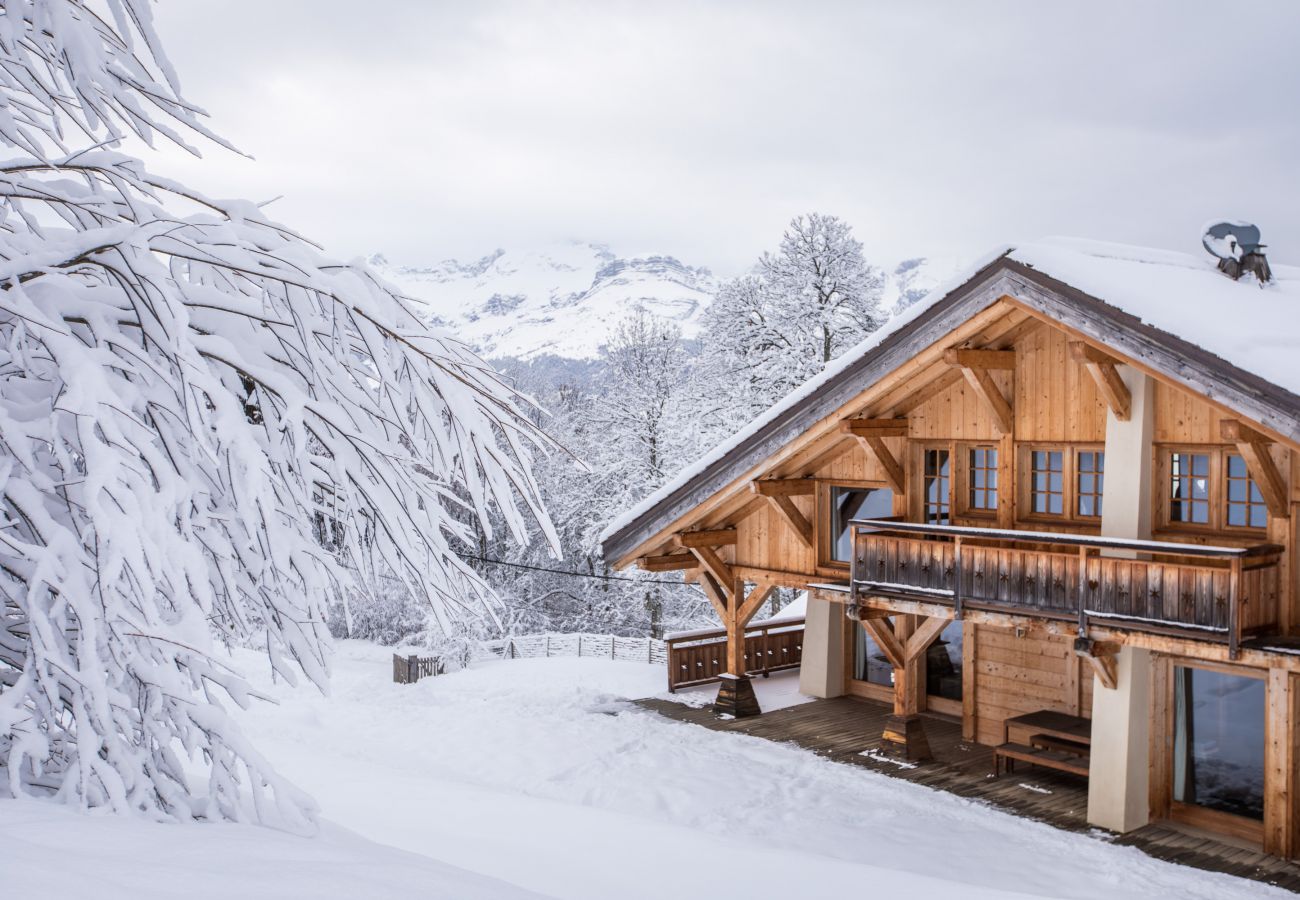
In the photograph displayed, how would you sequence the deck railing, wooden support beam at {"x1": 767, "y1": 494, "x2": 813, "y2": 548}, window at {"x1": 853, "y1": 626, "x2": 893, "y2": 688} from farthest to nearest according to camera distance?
the deck railing, window at {"x1": 853, "y1": 626, "x2": 893, "y2": 688}, wooden support beam at {"x1": 767, "y1": 494, "x2": 813, "y2": 548}

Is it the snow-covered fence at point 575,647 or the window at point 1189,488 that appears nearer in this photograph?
the window at point 1189,488

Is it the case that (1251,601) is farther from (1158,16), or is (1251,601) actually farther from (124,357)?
(1158,16)

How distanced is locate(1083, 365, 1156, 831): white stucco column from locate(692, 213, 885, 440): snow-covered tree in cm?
1757

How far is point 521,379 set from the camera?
186ft

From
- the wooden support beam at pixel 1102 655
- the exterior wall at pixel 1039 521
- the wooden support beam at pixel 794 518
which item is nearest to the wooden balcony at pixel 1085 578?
the wooden support beam at pixel 1102 655

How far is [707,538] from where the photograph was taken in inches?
684

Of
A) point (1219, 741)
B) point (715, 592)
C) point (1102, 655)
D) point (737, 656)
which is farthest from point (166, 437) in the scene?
point (715, 592)

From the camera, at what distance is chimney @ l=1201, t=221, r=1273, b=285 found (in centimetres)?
1402

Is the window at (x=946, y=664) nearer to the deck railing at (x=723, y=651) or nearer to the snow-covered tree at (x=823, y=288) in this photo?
the deck railing at (x=723, y=651)

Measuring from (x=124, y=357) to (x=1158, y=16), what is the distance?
143045 mm

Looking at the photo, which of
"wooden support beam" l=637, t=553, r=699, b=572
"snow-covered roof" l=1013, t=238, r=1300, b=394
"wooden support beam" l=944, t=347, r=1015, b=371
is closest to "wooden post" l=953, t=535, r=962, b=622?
"wooden support beam" l=944, t=347, r=1015, b=371

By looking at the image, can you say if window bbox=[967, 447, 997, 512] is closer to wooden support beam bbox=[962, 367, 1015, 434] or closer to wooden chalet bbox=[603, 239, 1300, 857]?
wooden chalet bbox=[603, 239, 1300, 857]

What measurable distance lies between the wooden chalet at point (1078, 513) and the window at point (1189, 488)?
24 millimetres

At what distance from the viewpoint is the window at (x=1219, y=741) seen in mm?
11203
